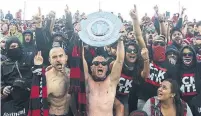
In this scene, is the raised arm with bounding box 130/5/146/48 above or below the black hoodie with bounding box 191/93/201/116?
above

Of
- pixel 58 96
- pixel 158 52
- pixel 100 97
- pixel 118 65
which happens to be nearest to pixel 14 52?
pixel 58 96

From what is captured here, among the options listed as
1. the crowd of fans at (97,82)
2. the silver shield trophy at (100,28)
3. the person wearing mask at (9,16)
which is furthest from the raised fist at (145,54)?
the person wearing mask at (9,16)

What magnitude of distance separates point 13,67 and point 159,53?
7.24 feet

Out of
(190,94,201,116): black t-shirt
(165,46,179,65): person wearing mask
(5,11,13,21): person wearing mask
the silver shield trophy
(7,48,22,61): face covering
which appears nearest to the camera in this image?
the silver shield trophy

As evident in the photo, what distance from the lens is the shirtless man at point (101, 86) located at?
5688 millimetres

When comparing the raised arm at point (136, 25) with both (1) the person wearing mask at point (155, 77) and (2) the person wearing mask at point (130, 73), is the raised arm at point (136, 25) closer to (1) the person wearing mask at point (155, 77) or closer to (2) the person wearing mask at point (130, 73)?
(2) the person wearing mask at point (130, 73)

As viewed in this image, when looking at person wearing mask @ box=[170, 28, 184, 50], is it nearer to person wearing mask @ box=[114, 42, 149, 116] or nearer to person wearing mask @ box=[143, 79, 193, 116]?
person wearing mask @ box=[114, 42, 149, 116]

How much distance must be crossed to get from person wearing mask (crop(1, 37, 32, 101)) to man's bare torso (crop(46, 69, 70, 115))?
318 millimetres

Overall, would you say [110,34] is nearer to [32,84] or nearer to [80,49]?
[80,49]

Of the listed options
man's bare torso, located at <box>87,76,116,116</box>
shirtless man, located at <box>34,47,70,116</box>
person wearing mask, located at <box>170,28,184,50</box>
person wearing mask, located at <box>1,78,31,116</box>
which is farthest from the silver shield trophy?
person wearing mask, located at <box>170,28,184,50</box>

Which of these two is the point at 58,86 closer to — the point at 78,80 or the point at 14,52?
the point at 78,80

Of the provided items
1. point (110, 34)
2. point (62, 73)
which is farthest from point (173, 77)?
point (62, 73)

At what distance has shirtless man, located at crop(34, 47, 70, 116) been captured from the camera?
18.7ft

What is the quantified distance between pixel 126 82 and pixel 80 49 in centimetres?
84
